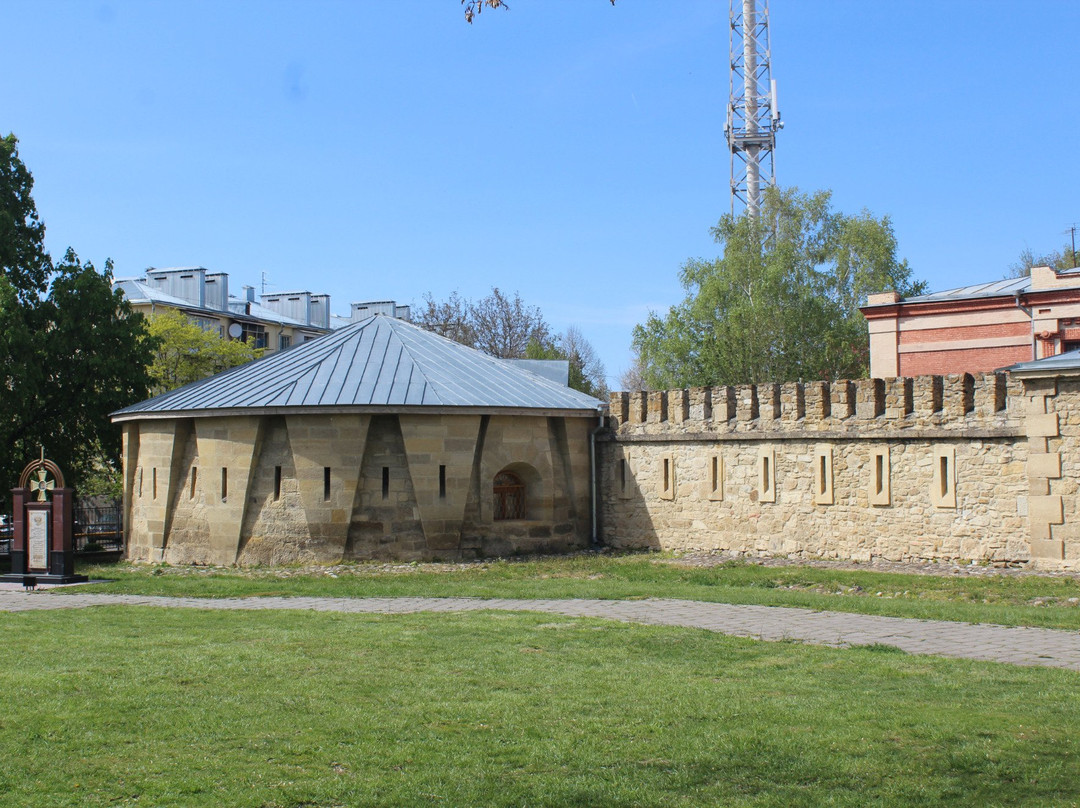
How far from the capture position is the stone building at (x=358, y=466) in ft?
66.6

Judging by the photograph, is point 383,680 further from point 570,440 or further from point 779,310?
point 779,310

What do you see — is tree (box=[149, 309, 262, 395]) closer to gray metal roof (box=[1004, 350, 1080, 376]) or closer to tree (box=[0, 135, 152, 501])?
tree (box=[0, 135, 152, 501])

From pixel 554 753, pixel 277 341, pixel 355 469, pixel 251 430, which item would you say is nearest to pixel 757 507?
pixel 355 469

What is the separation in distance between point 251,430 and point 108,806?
50.6 feet

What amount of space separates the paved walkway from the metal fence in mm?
9588

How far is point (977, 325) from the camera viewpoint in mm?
29844

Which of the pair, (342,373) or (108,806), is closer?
(108,806)

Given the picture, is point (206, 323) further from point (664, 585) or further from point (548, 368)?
point (664, 585)

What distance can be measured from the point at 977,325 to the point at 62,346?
76.8 feet

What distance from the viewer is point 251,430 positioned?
20.6 metres

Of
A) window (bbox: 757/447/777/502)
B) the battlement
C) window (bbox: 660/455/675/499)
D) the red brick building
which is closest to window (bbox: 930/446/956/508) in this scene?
the battlement

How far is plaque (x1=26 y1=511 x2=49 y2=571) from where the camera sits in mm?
18609

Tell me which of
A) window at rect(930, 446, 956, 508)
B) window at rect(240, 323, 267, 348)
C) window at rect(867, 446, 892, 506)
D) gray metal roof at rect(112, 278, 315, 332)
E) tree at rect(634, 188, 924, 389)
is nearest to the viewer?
window at rect(930, 446, 956, 508)

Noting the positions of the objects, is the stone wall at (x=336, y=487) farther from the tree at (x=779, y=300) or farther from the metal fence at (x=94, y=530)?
the tree at (x=779, y=300)
